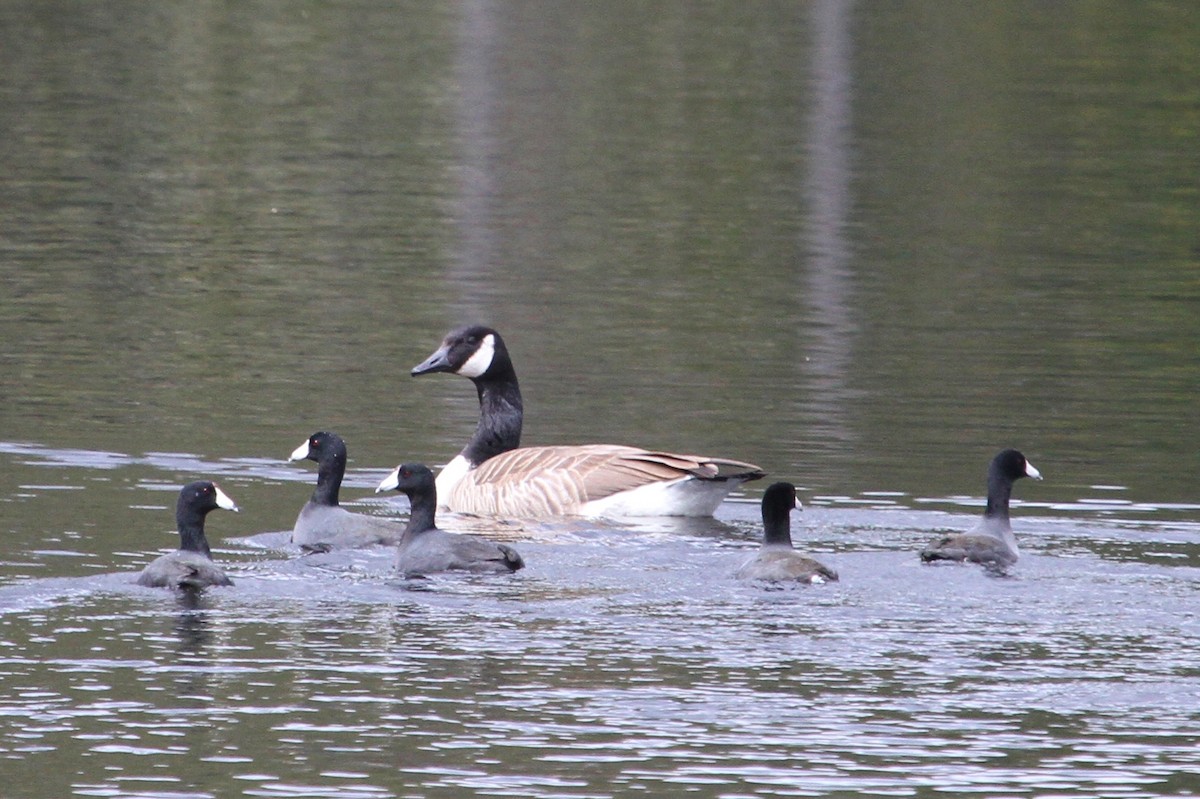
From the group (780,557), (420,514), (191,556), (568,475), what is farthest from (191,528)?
(568,475)

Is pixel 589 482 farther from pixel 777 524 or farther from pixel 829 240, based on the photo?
pixel 829 240

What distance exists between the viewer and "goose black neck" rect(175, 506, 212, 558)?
13.6m

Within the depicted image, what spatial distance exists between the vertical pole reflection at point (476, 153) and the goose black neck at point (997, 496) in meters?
11.4

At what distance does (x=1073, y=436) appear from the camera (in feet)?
64.0

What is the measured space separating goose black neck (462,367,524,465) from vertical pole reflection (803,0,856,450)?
2.69m

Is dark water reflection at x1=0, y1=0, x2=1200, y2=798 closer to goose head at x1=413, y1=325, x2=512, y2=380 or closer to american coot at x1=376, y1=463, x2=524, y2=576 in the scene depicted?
american coot at x1=376, y1=463, x2=524, y2=576

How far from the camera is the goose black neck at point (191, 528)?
1361cm

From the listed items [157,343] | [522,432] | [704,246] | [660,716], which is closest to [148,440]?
[522,432]

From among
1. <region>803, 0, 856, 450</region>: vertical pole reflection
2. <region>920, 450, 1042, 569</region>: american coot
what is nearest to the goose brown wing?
<region>920, 450, 1042, 569</region>: american coot

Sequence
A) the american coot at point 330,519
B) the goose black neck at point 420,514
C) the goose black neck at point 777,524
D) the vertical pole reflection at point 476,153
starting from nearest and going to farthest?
the goose black neck at point 777,524, the goose black neck at point 420,514, the american coot at point 330,519, the vertical pole reflection at point 476,153

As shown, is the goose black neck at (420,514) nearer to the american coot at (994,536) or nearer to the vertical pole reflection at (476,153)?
the american coot at (994,536)

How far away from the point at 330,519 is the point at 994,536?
Answer: 4.45m

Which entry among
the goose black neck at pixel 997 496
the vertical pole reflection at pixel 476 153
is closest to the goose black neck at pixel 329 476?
the goose black neck at pixel 997 496

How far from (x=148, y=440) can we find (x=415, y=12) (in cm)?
5351
